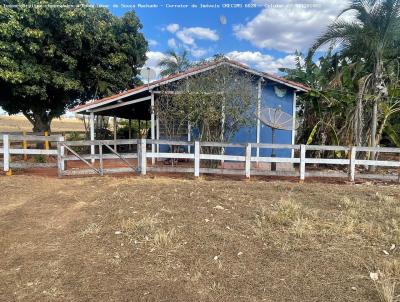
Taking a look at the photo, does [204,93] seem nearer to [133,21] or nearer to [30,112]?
[133,21]

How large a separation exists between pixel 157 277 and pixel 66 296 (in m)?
0.96

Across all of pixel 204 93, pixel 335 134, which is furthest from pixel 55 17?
pixel 335 134

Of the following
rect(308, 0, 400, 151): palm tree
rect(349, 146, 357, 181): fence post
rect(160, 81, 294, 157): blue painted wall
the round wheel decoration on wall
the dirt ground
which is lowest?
the dirt ground

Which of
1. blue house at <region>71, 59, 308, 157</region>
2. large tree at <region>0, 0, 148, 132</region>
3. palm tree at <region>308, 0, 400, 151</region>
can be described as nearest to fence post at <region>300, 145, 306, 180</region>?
blue house at <region>71, 59, 308, 157</region>

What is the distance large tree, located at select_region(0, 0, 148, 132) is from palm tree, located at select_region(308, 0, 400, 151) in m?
10.4

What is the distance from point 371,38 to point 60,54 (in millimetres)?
13077

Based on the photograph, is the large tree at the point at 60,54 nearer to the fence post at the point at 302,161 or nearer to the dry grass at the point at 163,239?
the fence post at the point at 302,161

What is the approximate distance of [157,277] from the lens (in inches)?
151

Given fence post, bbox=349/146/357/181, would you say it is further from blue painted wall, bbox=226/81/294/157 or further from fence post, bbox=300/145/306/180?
blue painted wall, bbox=226/81/294/157

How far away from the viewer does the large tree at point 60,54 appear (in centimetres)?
1447

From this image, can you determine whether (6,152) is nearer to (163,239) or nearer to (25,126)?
(163,239)

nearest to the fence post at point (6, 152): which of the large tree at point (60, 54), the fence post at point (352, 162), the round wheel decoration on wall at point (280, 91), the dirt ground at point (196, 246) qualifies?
the dirt ground at point (196, 246)

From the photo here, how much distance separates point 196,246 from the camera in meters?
4.68

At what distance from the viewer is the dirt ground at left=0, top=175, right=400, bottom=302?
11.8ft
